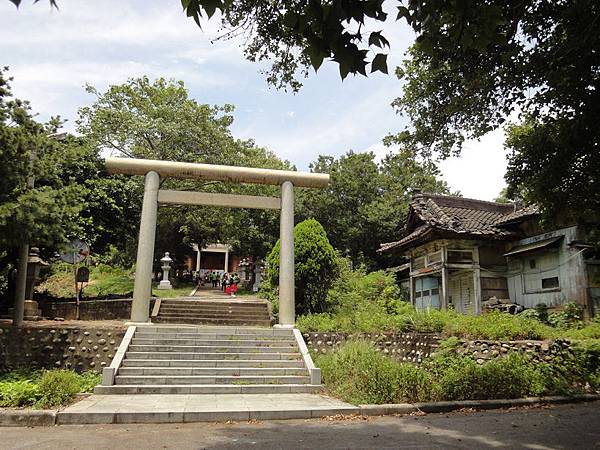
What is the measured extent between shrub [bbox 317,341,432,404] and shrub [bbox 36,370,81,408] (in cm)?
471

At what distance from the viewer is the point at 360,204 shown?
105ft

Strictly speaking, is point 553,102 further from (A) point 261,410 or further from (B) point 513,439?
(A) point 261,410

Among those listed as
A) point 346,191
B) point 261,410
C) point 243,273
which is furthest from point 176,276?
point 261,410

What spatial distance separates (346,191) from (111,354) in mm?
22659

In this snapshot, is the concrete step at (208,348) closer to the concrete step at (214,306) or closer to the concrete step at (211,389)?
the concrete step at (211,389)

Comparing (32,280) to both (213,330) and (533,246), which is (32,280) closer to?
(213,330)

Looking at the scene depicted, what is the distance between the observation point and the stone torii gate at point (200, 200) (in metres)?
12.5

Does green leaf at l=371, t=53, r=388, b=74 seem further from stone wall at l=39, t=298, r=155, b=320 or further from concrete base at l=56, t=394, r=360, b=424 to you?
stone wall at l=39, t=298, r=155, b=320

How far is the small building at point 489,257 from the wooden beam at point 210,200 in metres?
6.27

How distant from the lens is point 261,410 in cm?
725

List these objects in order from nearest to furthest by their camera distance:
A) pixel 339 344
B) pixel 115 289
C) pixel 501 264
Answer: pixel 339 344, pixel 501 264, pixel 115 289

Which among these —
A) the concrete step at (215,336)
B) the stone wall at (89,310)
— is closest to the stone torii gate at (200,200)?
the concrete step at (215,336)

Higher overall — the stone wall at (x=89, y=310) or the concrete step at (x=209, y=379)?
the stone wall at (x=89, y=310)

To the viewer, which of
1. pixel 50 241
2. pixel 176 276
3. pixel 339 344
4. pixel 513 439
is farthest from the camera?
pixel 176 276
